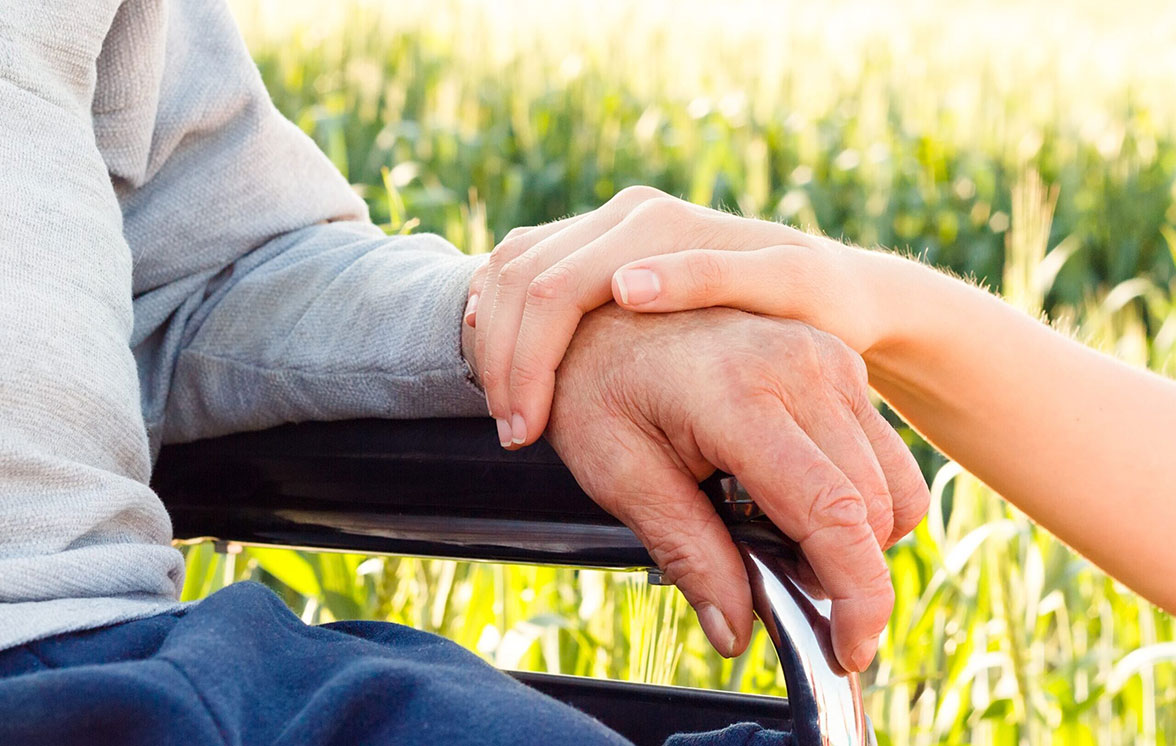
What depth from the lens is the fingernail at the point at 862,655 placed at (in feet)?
2.20

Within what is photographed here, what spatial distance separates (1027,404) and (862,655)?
28 centimetres

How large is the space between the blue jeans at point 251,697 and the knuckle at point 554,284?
240 mm

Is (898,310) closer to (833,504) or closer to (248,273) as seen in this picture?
(833,504)

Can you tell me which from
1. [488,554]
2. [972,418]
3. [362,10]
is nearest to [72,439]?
[488,554]

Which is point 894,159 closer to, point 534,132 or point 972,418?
point 534,132

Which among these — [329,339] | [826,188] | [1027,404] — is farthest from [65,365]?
[826,188]

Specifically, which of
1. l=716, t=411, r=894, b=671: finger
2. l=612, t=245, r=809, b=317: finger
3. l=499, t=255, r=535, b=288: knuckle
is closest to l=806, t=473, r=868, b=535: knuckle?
l=716, t=411, r=894, b=671: finger

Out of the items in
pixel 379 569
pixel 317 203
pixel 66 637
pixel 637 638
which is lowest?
pixel 379 569

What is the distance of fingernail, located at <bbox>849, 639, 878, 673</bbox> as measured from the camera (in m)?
0.67

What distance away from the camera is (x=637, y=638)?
1.17 m

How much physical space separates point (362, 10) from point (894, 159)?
2421mm

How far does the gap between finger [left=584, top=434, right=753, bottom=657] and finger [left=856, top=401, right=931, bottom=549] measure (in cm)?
10

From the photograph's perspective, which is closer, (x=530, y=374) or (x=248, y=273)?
(x=530, y=374)

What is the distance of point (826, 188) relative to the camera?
4238mm
